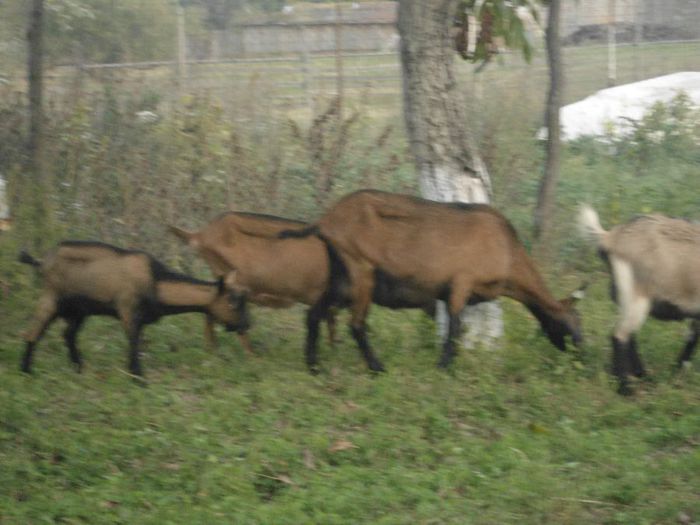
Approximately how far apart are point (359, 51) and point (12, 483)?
13088 mm

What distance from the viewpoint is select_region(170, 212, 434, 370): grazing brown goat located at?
25.0 ft

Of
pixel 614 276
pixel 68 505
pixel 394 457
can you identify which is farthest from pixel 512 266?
pixel 68 505

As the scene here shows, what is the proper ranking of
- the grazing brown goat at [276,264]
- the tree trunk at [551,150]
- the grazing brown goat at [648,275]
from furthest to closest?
1. the tree trunk at [551,150]
2. the grazing brown goat at [276,264]
3. the grazing brown goat at [648,275]

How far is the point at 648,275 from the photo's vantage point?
6.98 m

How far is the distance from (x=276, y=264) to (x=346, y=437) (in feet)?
6.35

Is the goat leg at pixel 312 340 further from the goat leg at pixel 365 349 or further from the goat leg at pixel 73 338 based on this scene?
the goat leg at pixel 73 338

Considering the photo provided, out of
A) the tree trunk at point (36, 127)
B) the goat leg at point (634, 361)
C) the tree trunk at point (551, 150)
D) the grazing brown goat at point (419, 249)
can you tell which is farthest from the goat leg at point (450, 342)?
the tree trunk at point (36, 127)

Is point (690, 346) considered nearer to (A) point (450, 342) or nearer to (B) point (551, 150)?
(A) point (450, 342)

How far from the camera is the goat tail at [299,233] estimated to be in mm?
7641

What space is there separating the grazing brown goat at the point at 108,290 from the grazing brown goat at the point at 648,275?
2.77m

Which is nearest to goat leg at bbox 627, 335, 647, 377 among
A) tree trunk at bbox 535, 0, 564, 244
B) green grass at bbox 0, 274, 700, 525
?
green grass at bbox 0, 274, 700, 525

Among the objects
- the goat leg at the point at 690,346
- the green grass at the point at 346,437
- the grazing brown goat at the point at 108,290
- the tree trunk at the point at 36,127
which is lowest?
the green grass at the point at 346,437

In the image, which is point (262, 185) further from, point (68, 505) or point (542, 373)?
point (68, 505)

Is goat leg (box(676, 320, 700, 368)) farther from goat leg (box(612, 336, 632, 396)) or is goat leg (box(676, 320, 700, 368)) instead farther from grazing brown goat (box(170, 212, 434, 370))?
grazing brown goat (box(170, 212, 434, 370))
